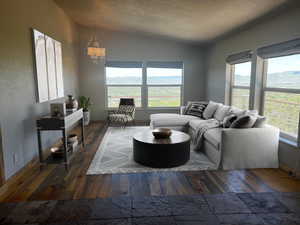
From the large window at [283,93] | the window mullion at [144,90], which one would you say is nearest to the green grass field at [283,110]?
the large window at [283,93]

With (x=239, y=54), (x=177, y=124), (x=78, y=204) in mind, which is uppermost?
(x=239, y=54)

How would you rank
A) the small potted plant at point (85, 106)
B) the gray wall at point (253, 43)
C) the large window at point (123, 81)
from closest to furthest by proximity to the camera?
the gray wall at point (253, 43)
the small potted plant at point (85, 106)
the large window at point (123, 81)

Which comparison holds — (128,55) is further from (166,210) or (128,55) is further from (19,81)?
(166,210)

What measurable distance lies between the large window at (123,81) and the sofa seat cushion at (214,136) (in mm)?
3528

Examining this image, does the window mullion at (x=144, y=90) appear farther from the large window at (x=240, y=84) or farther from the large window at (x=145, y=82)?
the large window at (x=240, y=84)

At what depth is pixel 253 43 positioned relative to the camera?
4.12 meters

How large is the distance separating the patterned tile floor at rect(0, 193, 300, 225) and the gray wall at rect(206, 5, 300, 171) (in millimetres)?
1190

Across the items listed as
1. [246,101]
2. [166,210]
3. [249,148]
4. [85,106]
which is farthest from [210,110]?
[85,106]

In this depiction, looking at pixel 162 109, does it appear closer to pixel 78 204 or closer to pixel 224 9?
pixel 224 9

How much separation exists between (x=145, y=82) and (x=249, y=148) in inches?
168

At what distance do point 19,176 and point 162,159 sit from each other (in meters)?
2.00

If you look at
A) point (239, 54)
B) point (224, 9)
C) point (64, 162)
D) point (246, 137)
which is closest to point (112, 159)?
point (64, 162)

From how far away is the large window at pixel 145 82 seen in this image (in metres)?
6.79

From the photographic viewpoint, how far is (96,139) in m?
4.82
